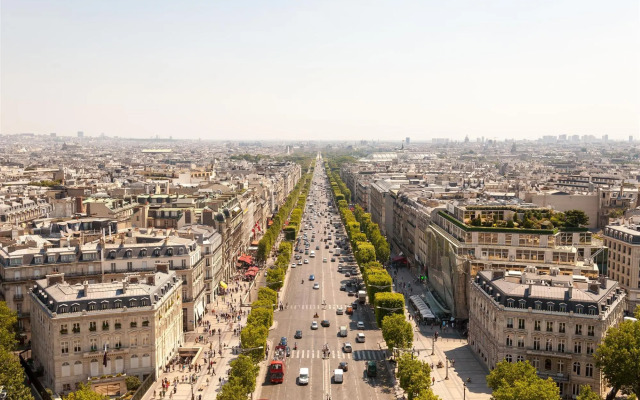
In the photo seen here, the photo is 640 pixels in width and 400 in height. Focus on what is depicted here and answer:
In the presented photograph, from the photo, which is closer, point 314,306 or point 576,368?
point 576,368

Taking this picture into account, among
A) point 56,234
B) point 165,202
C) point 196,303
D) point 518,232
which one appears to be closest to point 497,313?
point 518,232

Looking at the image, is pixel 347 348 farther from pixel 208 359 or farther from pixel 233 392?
pixel 233 392

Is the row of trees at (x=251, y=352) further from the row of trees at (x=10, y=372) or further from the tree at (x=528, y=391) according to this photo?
the tree at (x=528, y=391)

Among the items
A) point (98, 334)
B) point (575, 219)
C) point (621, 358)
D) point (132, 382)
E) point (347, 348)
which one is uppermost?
point (575, 219)

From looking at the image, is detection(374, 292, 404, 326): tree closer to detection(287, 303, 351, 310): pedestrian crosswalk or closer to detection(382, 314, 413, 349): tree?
detection(382, 314, 413, 349): tree

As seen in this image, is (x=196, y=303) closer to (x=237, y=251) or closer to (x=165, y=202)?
(x=237, y=251)

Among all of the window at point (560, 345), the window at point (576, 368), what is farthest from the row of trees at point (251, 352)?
the window at point (576, 368)

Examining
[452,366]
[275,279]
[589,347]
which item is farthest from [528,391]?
[275,279]
